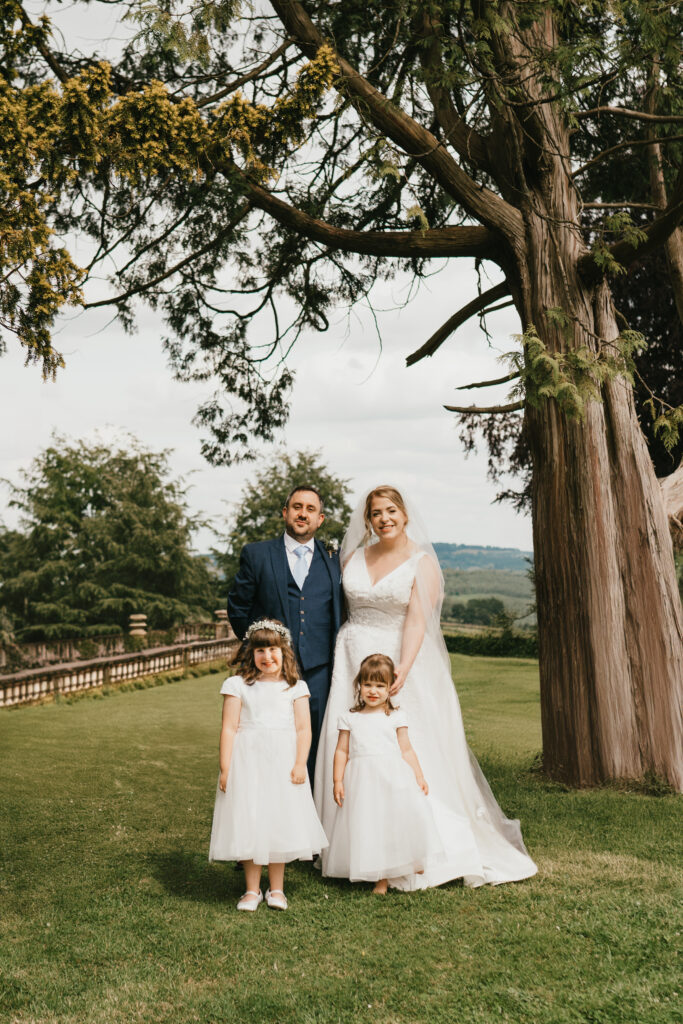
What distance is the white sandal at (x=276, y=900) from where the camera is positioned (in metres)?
4.52

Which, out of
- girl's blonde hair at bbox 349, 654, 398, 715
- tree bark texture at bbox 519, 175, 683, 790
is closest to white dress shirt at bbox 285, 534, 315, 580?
girl's blonde hair at bbox 349, 654, 398, 715

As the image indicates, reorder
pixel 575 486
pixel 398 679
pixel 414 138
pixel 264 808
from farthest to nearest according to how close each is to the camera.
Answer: pixel 414 138
pixel 575 486
pixel 398 679
pixel 264 808

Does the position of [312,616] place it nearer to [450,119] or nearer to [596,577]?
[596,577]

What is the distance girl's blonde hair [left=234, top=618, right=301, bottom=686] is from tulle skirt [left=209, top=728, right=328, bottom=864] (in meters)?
0.28

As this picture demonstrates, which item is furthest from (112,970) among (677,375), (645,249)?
(677,375)

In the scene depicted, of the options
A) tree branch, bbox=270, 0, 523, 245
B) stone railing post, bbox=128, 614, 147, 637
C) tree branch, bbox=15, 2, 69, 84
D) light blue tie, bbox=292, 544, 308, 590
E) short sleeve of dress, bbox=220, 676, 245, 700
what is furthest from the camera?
stone railing post, bbox=128, 614, 147, 637

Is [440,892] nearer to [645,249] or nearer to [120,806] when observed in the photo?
[120,806]

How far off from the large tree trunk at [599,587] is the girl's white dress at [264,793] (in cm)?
370

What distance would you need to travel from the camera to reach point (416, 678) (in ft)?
17.6

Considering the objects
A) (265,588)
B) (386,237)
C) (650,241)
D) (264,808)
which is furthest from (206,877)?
(650,241)

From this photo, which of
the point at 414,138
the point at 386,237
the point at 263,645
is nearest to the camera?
the point at 263,645

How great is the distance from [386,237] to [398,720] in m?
4.81

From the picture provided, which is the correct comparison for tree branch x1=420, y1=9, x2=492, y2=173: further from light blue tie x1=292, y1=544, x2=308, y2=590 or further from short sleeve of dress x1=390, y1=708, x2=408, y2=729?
short sleeve of dress x1=390, y1=708, x2=408, y2=729

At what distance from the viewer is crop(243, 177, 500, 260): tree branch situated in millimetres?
8109
